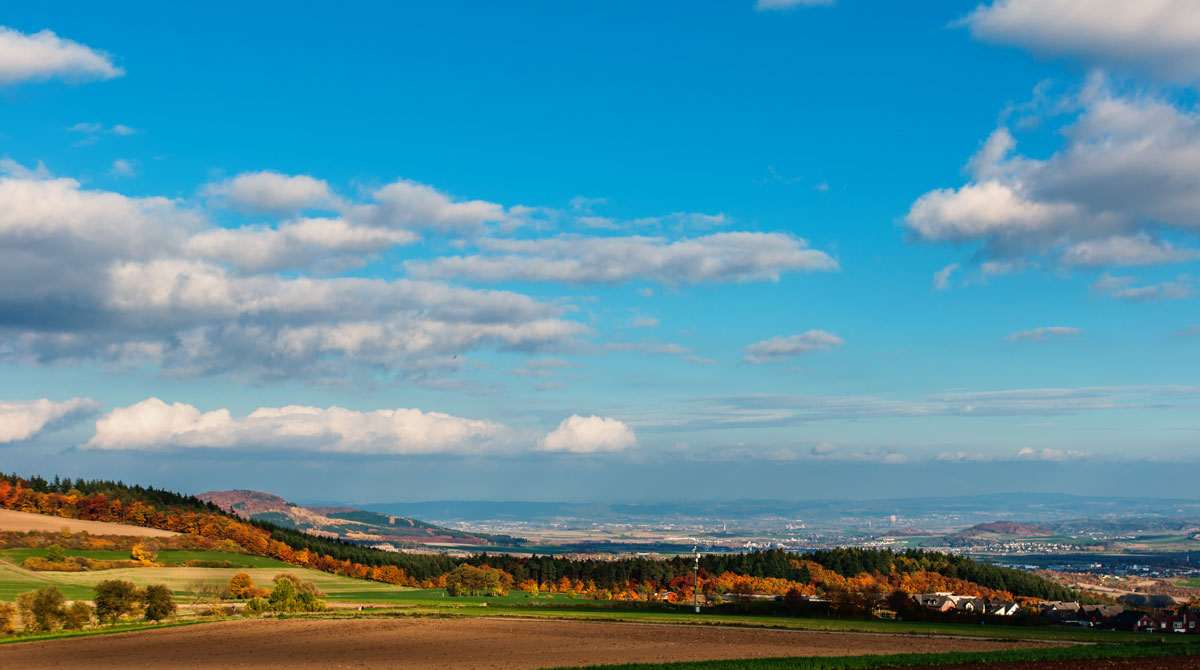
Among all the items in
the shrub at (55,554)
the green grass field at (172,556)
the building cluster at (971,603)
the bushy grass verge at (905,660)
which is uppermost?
the bushy grass verge at (905,660)

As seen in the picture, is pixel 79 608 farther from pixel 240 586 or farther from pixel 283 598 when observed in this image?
pixel 240 586

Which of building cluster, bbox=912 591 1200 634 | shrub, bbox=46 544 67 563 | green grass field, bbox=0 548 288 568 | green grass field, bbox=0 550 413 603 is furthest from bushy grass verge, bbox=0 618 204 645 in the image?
building cluster, bbox=912 591 1200 634

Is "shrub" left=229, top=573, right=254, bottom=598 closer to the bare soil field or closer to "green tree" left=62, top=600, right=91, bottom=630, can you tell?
the bare soil field

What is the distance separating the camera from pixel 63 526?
145 metres

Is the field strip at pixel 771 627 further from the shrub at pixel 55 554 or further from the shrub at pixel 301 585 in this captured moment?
the shrub at pixel 55 554

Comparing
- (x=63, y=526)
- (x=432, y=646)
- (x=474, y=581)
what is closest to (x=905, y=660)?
(x=432, y=646)

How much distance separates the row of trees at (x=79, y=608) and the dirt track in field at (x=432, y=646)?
8.50 metres

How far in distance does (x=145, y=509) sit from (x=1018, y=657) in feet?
557

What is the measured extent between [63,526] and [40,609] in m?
86.4

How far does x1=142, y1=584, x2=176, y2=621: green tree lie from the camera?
79812 millimetres

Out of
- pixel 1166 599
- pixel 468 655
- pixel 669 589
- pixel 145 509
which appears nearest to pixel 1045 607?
pixel 1166 599

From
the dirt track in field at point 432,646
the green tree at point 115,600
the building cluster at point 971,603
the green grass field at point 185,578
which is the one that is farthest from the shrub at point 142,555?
the building cluster at point 971,603

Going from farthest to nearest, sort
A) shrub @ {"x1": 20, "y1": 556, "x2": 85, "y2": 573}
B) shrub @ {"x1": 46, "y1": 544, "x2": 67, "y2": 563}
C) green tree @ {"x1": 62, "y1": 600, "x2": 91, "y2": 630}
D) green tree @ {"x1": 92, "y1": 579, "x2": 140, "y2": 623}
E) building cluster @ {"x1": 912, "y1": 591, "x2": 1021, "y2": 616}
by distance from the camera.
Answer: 1. shrub @ {"x1": 46, "y1": 544, "x2": 67, "y2": 563}
2. shrub @ {"x1": 20, "y1": 556, "x2": 85, "y2": 573}
3. building cluster @ {"x1": 912, "y1": 591, "x2": 1021, "y2": 616}
4. green tree @ {"x1": 92, "y1": 579, "x2": 140, "y2": 623}
5. green tree @ {"x1": 62, "y1": 600, "x2": 91, "y2": 630}

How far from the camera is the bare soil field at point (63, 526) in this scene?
13975 cm
